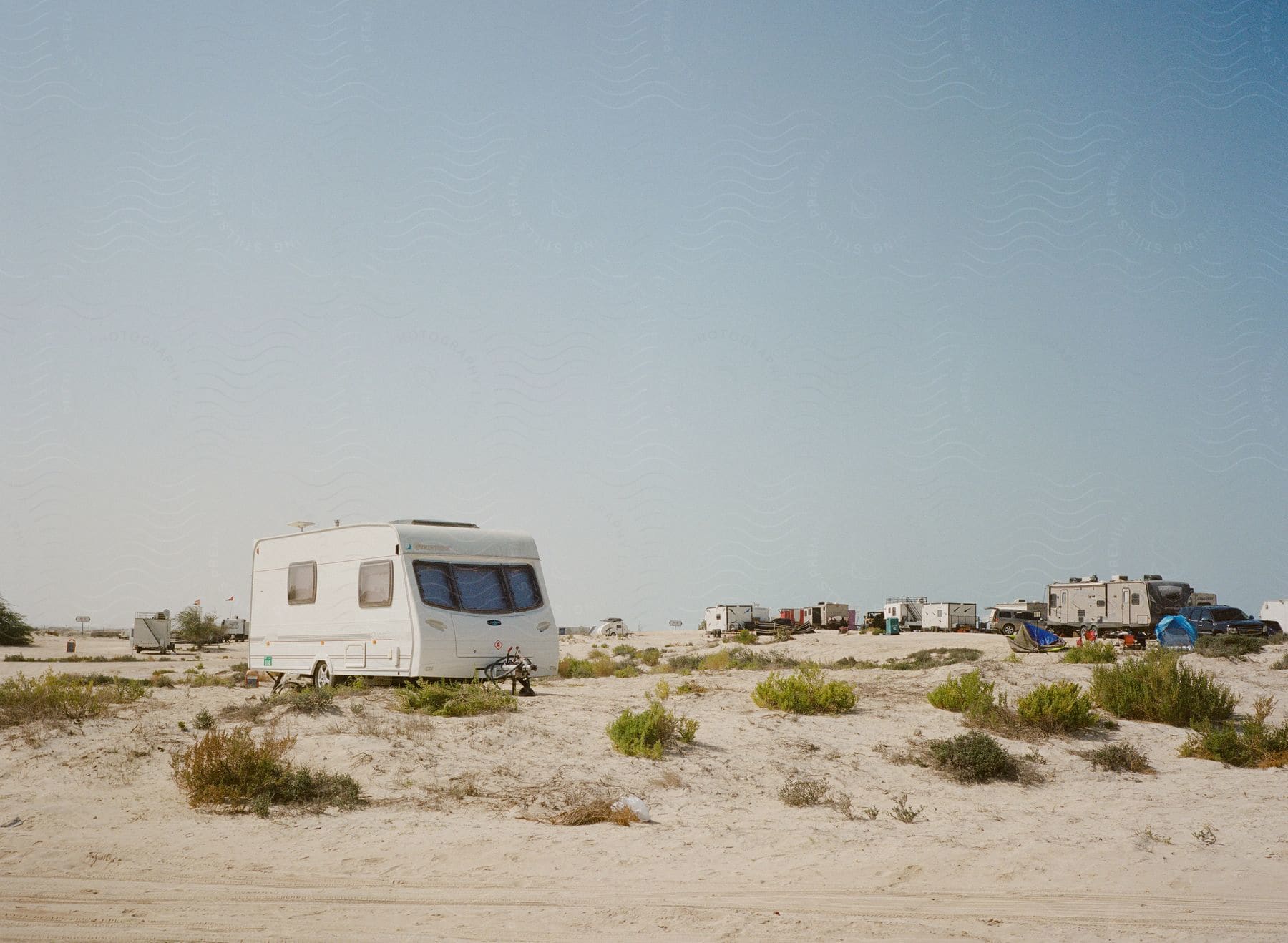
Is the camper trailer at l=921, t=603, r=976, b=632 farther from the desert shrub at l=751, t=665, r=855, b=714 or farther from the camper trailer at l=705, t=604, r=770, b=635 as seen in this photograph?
the desert shrub at l=751, t=665, r=855, b=714

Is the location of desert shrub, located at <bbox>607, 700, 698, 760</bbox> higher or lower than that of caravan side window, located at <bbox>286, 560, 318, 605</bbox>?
lower

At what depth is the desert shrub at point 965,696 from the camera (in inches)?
523

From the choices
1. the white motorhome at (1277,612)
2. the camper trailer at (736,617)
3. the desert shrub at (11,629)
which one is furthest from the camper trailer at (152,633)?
the white motorhome at (1277,612)

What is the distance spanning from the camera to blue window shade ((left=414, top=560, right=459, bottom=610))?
14461mm

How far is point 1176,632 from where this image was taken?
1184 inches

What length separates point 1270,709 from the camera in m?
13.7

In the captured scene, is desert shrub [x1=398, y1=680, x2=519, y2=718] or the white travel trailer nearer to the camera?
desert shrub [x1=398, y1=680, x2=519, y2=718]

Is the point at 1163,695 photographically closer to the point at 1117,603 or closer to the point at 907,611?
the point at 1117,603

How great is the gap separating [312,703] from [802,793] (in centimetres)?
660

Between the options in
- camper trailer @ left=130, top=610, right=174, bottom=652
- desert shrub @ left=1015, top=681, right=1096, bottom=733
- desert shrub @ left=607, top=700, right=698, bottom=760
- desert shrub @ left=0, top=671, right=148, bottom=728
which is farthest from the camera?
camper trailer @ left=130, top=610, right=174, bottom=652

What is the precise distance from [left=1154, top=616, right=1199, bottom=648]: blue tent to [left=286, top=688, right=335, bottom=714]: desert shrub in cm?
2683

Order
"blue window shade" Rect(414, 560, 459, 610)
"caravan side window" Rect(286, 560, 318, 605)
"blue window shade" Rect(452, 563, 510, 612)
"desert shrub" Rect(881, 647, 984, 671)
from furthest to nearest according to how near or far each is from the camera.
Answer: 1. "desert shrub" Rect(881, 647, 984, 671)
2. "caravan side window" Rect(286, 560, 318, 605)
3. "blue window shade" Rect(452, 563, 510, 612)
4. "blue window shade" Rect(414, 560, 459, 610)

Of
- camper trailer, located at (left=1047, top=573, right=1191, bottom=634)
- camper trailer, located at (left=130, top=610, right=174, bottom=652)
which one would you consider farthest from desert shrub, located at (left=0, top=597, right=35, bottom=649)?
camper trailer, located at (left=1047, top=573, right=1191, bottom=634)

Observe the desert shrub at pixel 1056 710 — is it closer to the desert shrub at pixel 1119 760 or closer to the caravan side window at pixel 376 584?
the desert shrub at pixel 1119 760
